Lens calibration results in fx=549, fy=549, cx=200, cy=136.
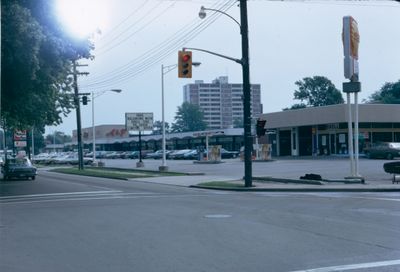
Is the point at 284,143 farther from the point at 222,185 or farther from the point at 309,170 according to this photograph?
the point at 222,185

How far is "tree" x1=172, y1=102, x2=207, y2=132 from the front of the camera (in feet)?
555

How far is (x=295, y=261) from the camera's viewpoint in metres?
8.53

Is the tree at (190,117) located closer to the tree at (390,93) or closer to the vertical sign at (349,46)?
the tree at (390,93)

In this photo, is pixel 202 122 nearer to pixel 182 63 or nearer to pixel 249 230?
pixel 182 63

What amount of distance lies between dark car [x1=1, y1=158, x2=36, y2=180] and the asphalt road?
61.3 ft

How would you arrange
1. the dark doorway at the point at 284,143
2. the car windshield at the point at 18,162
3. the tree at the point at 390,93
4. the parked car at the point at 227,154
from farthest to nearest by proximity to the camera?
1. the tree at the point at 390,93
2. the parked car at the point at 227,154
3. the dark doorway at the point at 284,143
4. the car windshield at the point at 18,162

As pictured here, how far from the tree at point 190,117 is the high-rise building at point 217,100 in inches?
166

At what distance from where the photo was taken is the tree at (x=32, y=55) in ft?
66.1

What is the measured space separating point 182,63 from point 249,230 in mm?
14035

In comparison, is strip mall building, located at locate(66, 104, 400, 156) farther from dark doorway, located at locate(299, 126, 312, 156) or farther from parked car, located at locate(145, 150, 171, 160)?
parked car, located at locate(145, 150, 171, 160)

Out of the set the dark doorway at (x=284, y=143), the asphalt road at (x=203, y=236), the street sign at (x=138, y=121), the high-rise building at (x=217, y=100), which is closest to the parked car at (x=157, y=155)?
the dark doorway at (x=284, y=143)

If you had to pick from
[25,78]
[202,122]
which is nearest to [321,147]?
[25,78]

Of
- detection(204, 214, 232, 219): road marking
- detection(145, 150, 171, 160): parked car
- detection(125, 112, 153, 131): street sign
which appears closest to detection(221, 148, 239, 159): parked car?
detection(145, 150, 171, 160): parked car

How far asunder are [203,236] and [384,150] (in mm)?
42094
